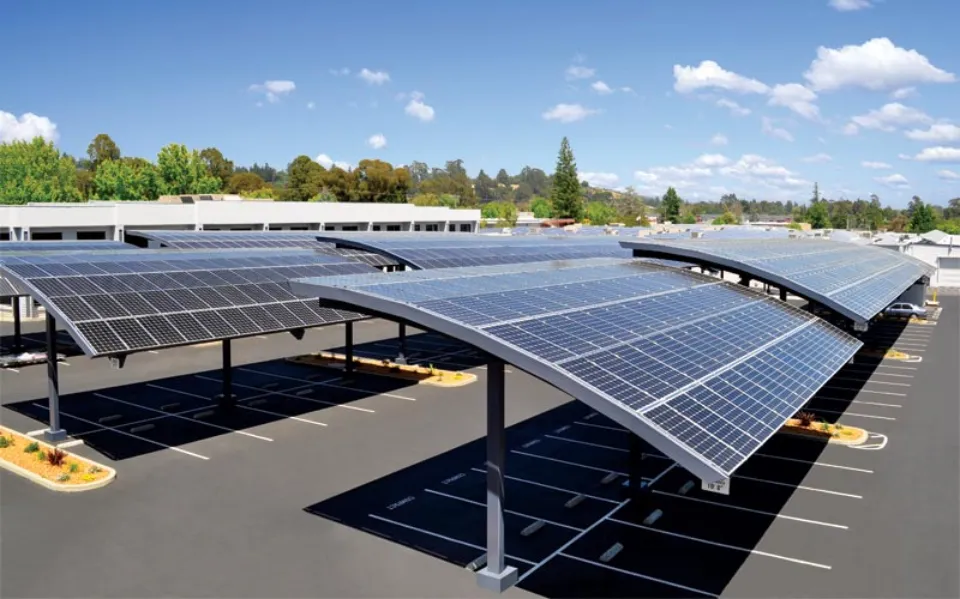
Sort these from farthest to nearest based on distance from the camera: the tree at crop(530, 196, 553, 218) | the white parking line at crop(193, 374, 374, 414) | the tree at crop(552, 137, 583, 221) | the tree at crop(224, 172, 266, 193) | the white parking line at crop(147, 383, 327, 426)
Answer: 1. the tree at crop(530, 196, 553, 218)
2. the tree at crop(224, 172, 266, 193)
3. the tree at crop(552, 137, 583, 221)
4. the white parking line at crop(193, 374, 374, 414)
5. the white parking line at crop(147, 383, 327, 426)

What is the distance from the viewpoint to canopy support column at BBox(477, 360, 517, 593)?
43.4 feet

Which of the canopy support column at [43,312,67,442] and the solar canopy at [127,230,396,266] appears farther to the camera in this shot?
the solar canopy at [127,230,396,266]

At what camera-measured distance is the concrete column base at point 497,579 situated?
13352 mm

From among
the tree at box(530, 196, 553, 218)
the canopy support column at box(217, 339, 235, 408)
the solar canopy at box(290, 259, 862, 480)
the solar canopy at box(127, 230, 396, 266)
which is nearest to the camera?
the solar canopy at box(290, 259, 862, 480)

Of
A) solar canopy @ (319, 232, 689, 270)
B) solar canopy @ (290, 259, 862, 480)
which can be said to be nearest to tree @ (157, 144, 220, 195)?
solar canopy @ (319, 232, 689, 270)

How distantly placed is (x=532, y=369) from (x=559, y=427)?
40.3 ft

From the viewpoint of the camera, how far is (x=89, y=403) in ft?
86.9

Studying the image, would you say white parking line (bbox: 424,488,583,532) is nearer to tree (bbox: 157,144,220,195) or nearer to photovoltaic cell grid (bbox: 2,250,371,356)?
photovoltaic cell grid (bbox: 2,250,371,356)

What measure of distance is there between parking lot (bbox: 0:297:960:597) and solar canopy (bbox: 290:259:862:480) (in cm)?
317

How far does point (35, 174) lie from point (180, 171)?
25.2 m

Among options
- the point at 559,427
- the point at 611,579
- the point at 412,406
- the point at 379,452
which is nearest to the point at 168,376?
the point at 412,406

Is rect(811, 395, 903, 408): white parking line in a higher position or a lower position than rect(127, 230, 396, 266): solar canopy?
lower

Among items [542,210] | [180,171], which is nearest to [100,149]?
[180,171]

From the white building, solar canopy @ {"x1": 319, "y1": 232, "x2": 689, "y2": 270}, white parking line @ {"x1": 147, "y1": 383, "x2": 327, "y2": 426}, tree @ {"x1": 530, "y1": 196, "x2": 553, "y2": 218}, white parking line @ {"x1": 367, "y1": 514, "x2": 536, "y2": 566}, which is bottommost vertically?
white parking line @ {"x1": 367, "y1": 514, "x2": 536, "y2": 566}
